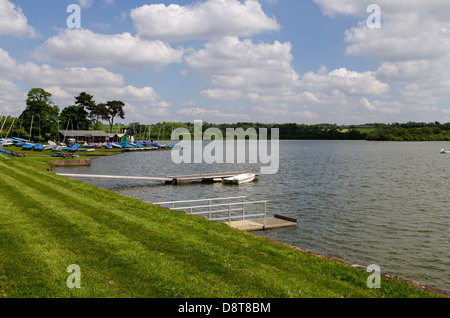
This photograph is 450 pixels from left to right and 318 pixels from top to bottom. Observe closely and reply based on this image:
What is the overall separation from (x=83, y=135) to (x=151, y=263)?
124643mm

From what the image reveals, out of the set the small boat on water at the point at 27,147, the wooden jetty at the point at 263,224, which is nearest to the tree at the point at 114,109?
the small boat on water at the point at 27,147

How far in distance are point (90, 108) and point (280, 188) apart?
372 feet

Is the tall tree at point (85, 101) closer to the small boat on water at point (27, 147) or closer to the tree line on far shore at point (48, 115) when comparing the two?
the tree line on far shore at point (48, 115)

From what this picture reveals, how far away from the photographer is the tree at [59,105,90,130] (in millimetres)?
130125

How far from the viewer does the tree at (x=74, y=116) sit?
130125 millimetres

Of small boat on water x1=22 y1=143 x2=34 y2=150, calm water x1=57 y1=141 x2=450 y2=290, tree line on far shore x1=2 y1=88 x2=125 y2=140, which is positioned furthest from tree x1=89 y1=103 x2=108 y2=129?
calm water x1=57 y1=141 x2=450 y2=290

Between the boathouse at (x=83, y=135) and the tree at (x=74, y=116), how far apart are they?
9592mm

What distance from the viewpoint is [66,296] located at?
7184mm

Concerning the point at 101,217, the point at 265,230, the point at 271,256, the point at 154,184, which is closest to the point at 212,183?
the point at 154,184

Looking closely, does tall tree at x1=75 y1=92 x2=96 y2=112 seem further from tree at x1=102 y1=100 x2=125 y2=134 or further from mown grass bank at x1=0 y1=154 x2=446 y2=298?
mown grass bank at x1=0 y1=154 x2=446 y2=298

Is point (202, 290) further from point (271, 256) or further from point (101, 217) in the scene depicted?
point (101, 217)

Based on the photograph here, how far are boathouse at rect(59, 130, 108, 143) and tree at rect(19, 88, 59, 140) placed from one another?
4.47 meters

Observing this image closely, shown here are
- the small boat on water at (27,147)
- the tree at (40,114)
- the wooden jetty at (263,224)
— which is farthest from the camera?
the tree at (40,114)

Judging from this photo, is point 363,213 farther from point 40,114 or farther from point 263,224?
point 40,114
